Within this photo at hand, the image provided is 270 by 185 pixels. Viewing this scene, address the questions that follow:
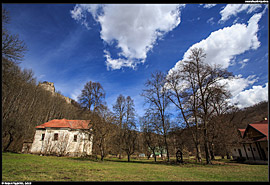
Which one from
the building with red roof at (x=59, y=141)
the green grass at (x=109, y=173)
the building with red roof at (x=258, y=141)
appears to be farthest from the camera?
the building with red roof at (x=59, y=141)

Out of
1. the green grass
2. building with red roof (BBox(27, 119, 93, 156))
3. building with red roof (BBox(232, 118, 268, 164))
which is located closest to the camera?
the green grass

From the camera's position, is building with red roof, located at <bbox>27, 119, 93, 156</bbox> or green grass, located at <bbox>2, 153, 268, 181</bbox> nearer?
green grass, located at <bbox>2, 153, 268, 181</bbox>

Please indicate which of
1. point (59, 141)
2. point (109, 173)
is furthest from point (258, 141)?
point (59, 141)

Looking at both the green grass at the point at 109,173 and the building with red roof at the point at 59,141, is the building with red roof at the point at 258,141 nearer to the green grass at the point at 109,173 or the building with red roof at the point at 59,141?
the green grass at the point at 109,173

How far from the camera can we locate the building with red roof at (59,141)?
22.7 meters

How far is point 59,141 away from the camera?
2331 centimetres

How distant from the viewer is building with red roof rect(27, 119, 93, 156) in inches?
893

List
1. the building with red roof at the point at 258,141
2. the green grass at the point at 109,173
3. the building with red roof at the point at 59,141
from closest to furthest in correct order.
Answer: the green grass at the point at 109,173
the building with red roof at the point at 258,141
the building with red roof at the point at 59,141

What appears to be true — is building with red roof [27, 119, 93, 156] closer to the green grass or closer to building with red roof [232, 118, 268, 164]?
the green grass

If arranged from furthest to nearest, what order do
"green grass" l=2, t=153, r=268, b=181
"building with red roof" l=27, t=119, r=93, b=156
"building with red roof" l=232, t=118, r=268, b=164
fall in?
"building with red roof" l=27, t=119, r=93, b=156, "building with red roof" l=232, t=118, r=268, b=164, "green grass" l=2, t=153, r=268, b=181

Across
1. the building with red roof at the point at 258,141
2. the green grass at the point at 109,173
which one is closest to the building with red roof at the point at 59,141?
the green grass at the point at 109,173

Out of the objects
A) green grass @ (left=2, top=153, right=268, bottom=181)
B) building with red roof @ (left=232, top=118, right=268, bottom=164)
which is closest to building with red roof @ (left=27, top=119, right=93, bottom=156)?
green grass @ (left=2, top=153, right=268, bottom=181)

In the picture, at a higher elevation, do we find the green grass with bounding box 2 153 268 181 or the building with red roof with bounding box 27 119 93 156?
the building with red roof with bounding box 27 119 93 156

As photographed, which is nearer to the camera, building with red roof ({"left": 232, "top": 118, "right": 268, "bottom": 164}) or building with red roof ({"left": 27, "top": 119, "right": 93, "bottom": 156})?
building with red roof ({"left": 232, "top": 118, "right": 268, "bottom": 164})
